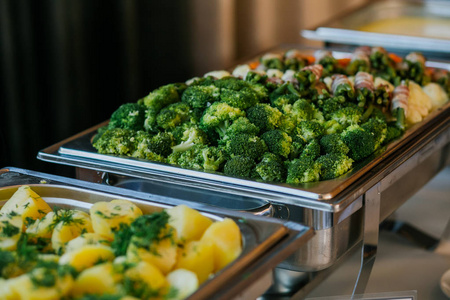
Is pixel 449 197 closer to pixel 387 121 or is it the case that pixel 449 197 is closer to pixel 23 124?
pixel 387 121

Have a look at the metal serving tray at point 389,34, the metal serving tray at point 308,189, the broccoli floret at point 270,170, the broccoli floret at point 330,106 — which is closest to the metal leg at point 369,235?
the metal serving tray at point 308,189

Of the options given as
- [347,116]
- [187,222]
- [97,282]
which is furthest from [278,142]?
[97,282]

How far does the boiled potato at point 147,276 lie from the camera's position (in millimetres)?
937

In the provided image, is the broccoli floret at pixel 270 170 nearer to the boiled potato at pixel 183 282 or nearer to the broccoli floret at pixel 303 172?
the broccoli floret at pixel 303 172

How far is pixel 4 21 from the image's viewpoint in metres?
2.46

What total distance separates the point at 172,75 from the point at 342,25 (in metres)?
1.03

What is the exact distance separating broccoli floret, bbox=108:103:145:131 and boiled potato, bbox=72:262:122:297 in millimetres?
894

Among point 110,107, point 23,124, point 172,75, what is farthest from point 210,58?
point 23,124

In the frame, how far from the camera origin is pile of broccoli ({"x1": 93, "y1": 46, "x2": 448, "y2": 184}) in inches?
60.9

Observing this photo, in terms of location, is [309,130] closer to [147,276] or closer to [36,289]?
[147,276]

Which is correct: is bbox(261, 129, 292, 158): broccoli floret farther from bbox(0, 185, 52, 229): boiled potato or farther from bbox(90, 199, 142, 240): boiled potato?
bbox(0, 185, 52, 229): boiled potato

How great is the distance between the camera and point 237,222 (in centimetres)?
119

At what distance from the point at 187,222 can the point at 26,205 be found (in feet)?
1.24

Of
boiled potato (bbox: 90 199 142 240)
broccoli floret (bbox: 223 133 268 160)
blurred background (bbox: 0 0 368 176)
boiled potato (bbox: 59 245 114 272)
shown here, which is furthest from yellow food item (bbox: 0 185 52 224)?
blurred background (bbox: 0 0 368 176)
